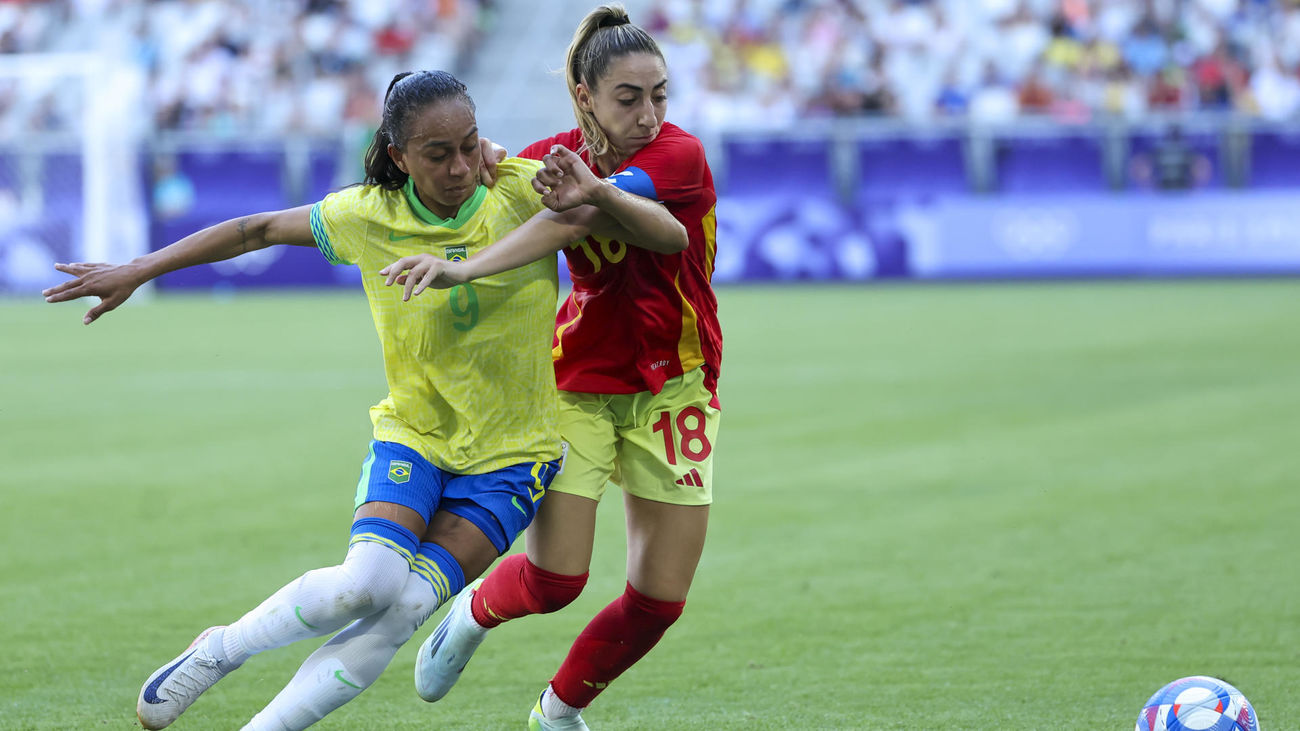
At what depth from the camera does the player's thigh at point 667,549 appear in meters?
4.57

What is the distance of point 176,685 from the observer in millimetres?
3984

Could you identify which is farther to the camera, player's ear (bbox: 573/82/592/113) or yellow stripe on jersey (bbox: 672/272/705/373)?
yellow stripe on jersey (bbox: 672/272/705/373)

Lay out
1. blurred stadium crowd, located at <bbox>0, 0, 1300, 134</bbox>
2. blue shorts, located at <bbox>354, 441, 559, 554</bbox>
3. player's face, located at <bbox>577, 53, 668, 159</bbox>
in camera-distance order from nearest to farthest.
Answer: blue shorts, located at <bbox>354, 441, 559, 554</bbox>, player's face, located at <bbox>577, 53, 668, 159</bbox>, blurred stadium crowd, located at <bbox>0, 0, 1300, 134</bbox>

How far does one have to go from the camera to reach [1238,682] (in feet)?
16.6

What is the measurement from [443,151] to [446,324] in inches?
18.3

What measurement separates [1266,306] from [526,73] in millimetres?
13002

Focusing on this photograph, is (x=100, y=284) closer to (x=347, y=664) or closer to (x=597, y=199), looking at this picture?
(x=347, y=664)

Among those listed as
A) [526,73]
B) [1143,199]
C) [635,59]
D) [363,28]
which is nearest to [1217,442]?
[635,59]

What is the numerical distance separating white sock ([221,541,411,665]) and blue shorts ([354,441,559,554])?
182 millimetres

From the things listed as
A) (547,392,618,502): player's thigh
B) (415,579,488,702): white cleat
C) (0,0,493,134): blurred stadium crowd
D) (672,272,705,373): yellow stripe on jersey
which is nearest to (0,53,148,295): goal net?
(0,0,493,134): blurred stadium crowd

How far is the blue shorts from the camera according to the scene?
13.5ft

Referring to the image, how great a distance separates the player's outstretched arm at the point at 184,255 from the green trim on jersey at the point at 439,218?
0.92 ft

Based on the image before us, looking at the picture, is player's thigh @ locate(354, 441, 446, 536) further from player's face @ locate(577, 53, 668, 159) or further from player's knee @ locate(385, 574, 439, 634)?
player's face @ locate(577, 53, 668, 159)

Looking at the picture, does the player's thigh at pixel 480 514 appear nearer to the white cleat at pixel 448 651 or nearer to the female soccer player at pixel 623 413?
the female soccer player at pixel 623 413
